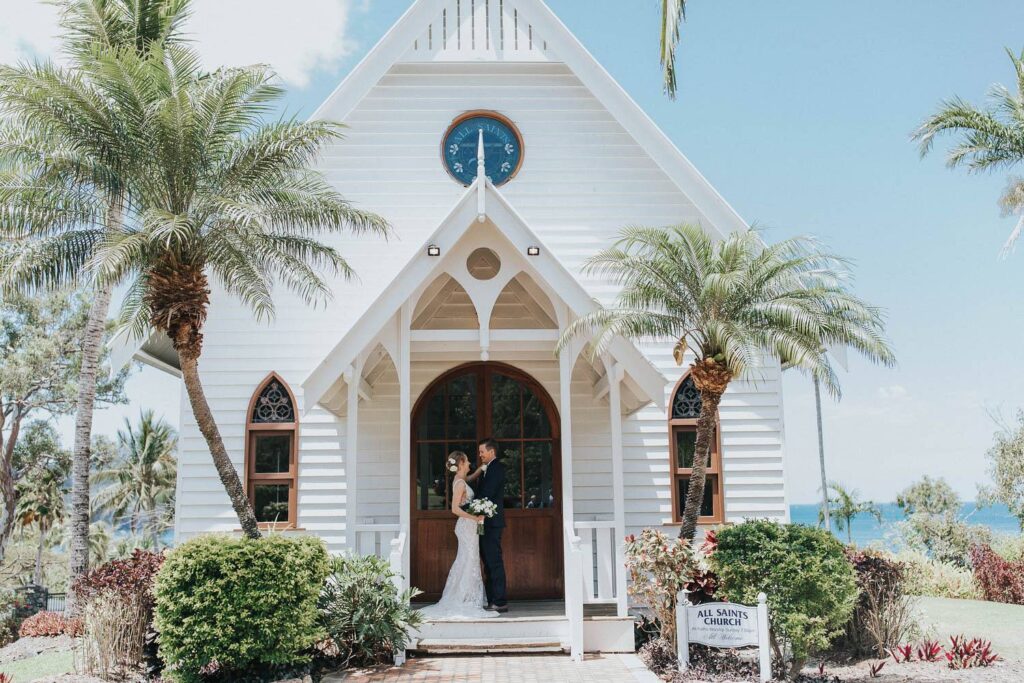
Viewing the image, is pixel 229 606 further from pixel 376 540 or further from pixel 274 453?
pixel 274 453

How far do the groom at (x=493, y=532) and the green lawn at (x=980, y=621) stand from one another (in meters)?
5.59

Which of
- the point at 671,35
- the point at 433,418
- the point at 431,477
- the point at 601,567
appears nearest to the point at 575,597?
the point at 601,567

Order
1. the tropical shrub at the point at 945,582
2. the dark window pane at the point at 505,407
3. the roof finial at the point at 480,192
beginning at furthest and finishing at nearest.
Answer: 1. the tropical shrub at the point at 945,582
2. the dark window pane at the point at 505,407
3. the roof finial at the point at 480,192

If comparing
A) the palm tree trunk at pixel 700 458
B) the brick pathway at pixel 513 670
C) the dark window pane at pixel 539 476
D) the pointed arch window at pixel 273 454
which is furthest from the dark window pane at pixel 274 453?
the palm tree trunk at pixel 700 458

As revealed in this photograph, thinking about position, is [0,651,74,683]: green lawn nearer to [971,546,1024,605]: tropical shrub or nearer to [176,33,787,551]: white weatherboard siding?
[176,33,787,551]: white weatherboard siding

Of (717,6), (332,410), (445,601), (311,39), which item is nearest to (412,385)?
(332,410)

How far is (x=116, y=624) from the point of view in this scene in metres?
9.93

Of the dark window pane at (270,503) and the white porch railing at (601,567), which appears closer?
the white porch railing at (601,567)

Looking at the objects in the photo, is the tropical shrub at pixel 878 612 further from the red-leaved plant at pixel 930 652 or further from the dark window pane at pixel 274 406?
the dark window pane at pixel 274 406

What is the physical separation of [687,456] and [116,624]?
821cm

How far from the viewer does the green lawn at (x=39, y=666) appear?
11.2 m

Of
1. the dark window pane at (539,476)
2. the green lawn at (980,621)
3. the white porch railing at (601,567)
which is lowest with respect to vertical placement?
the green lawn at (980,621)

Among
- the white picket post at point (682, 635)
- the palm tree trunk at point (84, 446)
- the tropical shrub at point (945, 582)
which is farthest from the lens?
the palm tree trunk at point (84, 446)

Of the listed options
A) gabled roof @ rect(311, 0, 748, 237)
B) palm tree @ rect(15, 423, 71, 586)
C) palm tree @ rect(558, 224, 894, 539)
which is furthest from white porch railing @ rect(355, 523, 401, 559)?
palm tree @ rect(15, 423, 71, 586)
